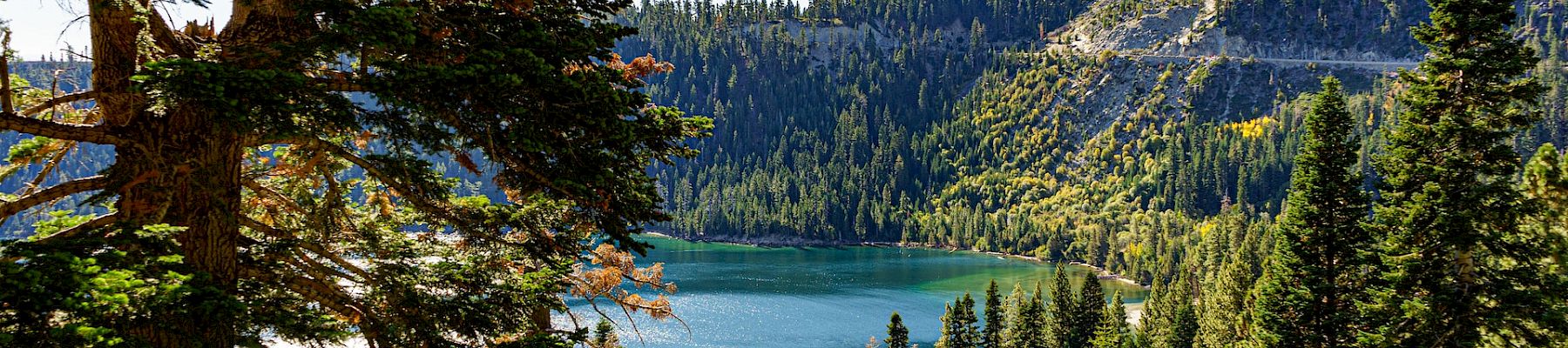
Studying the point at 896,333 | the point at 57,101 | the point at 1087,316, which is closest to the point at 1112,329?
the point at 1087,316

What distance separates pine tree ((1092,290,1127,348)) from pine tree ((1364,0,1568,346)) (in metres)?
31.0

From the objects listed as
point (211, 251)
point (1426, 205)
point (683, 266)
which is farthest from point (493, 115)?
point (683, 266)

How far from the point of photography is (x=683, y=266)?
5157 inches

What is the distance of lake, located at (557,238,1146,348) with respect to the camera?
73.9 metres

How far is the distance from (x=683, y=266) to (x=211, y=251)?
12492 cm

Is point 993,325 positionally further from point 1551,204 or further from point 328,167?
point 328,167

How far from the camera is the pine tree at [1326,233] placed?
70.2 ft

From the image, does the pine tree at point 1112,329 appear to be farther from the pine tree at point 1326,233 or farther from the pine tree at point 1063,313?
the pine tree at point 1326,233

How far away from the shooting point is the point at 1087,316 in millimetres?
53719

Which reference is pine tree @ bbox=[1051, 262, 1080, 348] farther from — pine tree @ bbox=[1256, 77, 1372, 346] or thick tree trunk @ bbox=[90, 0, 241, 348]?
thick tree trunk @ bbox=[90, 0, 241, 348]

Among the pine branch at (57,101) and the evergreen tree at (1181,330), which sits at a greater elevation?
the pine branch at (57,101)

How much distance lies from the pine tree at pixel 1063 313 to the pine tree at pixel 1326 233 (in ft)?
104

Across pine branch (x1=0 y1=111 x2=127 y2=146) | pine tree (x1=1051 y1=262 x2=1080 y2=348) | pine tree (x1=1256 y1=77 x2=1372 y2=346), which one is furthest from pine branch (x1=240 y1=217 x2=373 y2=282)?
pine tree (x1=1051 y1=262 x2=1080 y2=348)

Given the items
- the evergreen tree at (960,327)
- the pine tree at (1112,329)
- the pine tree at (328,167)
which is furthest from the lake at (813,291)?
the pine tree at (328,167)
